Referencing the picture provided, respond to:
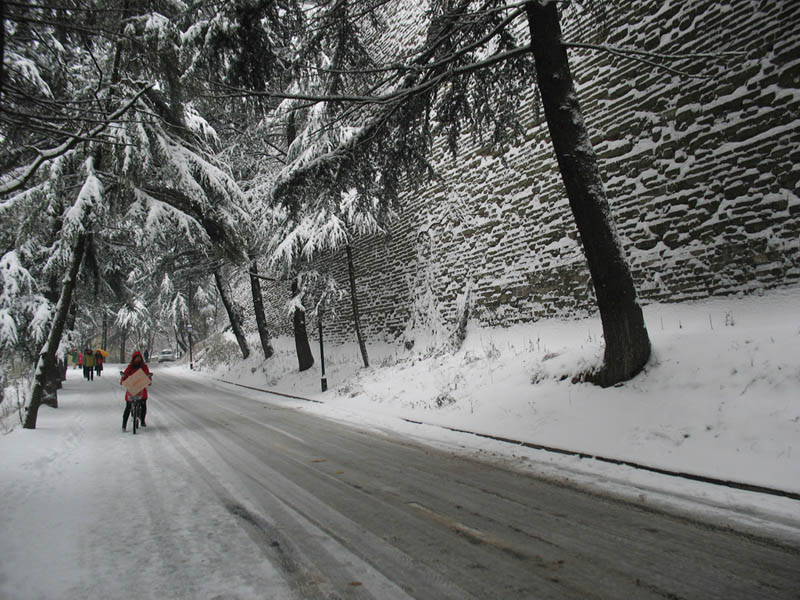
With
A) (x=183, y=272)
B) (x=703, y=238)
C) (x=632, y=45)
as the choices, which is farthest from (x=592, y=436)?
(x=183, y=272)

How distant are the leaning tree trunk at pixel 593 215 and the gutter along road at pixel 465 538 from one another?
246cm

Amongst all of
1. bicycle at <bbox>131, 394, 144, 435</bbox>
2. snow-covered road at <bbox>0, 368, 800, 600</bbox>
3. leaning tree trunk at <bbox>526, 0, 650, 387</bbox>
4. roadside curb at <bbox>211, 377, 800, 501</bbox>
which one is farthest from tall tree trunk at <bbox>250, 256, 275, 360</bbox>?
leaning tree trunk at <bbox>526, 0, 650, 387</bbox>

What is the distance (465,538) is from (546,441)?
2917 mm

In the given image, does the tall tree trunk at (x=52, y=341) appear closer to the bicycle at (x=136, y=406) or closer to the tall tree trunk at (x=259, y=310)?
the bicycle at (x=136, y=406)

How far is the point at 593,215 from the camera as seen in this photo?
596cm

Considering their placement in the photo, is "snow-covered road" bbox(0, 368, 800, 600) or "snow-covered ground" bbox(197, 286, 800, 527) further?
"snow-covered ground" bbox(197, 286, 800, 527)

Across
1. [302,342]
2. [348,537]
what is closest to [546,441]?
[348,537]

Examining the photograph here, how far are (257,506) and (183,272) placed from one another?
631 inches

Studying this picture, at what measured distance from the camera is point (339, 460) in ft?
18.1

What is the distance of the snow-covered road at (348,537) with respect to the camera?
2.52 m

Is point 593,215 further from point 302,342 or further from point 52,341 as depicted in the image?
point 302,342

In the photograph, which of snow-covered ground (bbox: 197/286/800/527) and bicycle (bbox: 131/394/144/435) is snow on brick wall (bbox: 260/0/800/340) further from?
bicycle (bbox: 131/394/144/435)

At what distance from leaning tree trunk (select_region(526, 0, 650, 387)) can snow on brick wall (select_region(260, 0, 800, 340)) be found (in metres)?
1.72

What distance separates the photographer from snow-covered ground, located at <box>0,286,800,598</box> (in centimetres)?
310
